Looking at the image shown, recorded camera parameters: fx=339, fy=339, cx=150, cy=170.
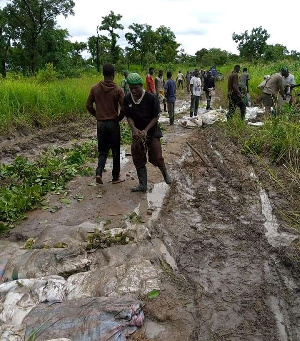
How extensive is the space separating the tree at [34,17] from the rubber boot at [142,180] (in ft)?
74.2

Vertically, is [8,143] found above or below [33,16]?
below

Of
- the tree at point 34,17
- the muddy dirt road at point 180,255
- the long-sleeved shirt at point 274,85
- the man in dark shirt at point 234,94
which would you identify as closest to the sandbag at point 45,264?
the muddy dirt road at point 180,255

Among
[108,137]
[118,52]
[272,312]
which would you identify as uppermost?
[118,52]

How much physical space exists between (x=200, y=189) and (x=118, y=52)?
101ft

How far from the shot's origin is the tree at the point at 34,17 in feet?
81.1

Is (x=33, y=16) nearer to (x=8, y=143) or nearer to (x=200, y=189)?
(x=8, y=143)

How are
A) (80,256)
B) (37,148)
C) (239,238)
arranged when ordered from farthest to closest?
(37,148) < (239,238) < (80,256)

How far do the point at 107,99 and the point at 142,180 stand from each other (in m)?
1.26

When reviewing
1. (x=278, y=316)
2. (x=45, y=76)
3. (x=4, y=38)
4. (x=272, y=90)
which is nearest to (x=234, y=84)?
(x=272, y=90)

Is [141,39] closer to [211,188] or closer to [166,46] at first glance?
[166,46]

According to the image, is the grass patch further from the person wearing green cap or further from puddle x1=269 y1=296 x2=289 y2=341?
puddle x1=269 y1=296 x2=289 y2=341

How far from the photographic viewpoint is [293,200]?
4.35m

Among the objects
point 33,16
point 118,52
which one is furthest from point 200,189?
point 118,52

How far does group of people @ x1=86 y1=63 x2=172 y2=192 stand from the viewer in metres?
4.38
